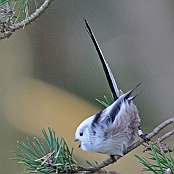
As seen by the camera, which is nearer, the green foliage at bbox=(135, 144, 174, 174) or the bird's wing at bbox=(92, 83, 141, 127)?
the green foliage at bbox=(135, 144, 174, 174)

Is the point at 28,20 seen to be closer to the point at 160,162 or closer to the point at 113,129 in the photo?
the point at 113,129

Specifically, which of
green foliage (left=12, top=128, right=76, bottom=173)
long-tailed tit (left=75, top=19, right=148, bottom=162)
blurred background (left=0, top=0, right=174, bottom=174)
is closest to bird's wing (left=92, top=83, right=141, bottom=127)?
long-tailed tit (left=75, top=19, right=148, bottom=162)

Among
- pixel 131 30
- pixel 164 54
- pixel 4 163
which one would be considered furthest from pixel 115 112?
pixel 4 163

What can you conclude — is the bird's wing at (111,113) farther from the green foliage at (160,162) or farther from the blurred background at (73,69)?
the blurred background at (73,69)

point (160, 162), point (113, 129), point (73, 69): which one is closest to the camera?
point (160, 162)

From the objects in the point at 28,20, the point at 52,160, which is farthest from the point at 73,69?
the point at 52,160

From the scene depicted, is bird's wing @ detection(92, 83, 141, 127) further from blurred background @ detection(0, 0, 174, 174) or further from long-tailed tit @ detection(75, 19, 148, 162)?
blurred background @ detection(0, 0, 174, 174)

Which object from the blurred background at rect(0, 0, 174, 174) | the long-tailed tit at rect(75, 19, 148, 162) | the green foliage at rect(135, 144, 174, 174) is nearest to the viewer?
the green foliage at rect(135, 144, 174, 174)
